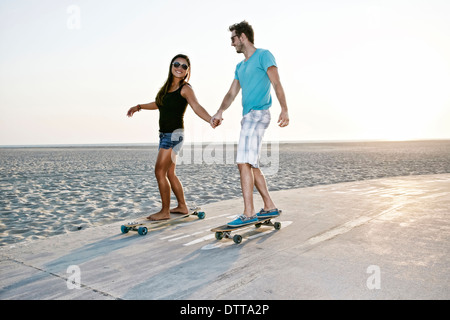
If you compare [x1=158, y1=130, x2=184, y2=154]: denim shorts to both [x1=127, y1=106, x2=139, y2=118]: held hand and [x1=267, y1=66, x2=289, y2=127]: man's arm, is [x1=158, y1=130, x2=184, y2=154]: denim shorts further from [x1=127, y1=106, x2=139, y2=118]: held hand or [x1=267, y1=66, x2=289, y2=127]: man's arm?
[x1=267, y1=66, x2=289, y2=127]: man's arm

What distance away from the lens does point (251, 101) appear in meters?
4.72

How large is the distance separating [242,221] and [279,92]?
1.67 m

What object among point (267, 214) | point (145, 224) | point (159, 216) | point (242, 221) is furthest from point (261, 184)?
point (145, 224)

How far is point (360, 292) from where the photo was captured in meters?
2.84

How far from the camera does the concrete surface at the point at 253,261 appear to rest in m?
2.92

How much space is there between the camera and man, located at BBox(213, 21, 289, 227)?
458cm

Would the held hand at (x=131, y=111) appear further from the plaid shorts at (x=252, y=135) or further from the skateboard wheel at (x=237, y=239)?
the skateboard wheel at (x=237, y=239)

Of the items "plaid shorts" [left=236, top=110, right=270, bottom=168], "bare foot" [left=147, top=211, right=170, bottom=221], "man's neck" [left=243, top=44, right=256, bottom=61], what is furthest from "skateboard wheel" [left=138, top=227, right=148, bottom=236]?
"man's neck" [left=243, top=44, right=256, bottom=61]

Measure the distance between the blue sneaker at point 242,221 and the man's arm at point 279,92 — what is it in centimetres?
124

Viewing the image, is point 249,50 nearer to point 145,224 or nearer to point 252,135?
point 252,135

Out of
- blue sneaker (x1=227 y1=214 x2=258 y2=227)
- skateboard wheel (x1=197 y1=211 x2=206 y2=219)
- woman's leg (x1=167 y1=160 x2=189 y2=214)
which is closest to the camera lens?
blue sneaker (x1=227 y1=214 x2=258 y2=227)

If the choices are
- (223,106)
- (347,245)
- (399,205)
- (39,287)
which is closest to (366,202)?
(399,205)

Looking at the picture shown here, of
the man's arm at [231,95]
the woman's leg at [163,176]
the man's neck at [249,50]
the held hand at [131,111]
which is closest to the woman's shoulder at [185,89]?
A: the man's arm at [231,95]

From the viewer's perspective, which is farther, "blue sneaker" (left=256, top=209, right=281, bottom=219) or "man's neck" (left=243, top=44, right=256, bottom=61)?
"blue sneaker" (left=256, top=209, right=281, bottom=219)
